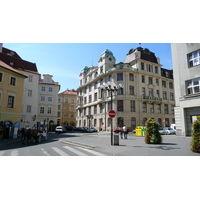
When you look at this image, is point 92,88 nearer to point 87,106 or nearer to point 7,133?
point 87,106

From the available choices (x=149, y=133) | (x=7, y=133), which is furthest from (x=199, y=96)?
(x=7, y=133)

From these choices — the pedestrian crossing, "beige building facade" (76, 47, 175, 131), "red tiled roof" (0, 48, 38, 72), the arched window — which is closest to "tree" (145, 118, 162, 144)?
the pedestrian crossing

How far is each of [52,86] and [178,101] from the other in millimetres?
35147

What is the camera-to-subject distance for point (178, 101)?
1988 centimetres

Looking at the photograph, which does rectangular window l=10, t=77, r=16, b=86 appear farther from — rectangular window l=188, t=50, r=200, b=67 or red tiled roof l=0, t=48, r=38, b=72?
rectangular window l=188, t=50, r=200, b=67

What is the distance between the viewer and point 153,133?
13414 mm

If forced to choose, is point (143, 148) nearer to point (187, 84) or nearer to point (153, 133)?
point (153, 133)

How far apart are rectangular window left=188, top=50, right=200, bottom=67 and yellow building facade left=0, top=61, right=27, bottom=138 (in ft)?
79.1

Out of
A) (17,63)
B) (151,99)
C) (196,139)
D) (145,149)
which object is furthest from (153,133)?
(151,99)

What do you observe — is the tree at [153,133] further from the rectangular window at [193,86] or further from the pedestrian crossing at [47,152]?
the rectangular window at [193,86]

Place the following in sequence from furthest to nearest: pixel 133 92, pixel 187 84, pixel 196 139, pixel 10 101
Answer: pixel 133 92
pixel 10 101
pixel 187 84
pixel 196 139

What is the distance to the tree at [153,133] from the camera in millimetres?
13234

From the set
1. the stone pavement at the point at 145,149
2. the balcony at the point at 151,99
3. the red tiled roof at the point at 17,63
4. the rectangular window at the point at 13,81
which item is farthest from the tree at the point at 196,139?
the balcony at the point at 151,99

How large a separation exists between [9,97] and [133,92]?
98.7 feet
